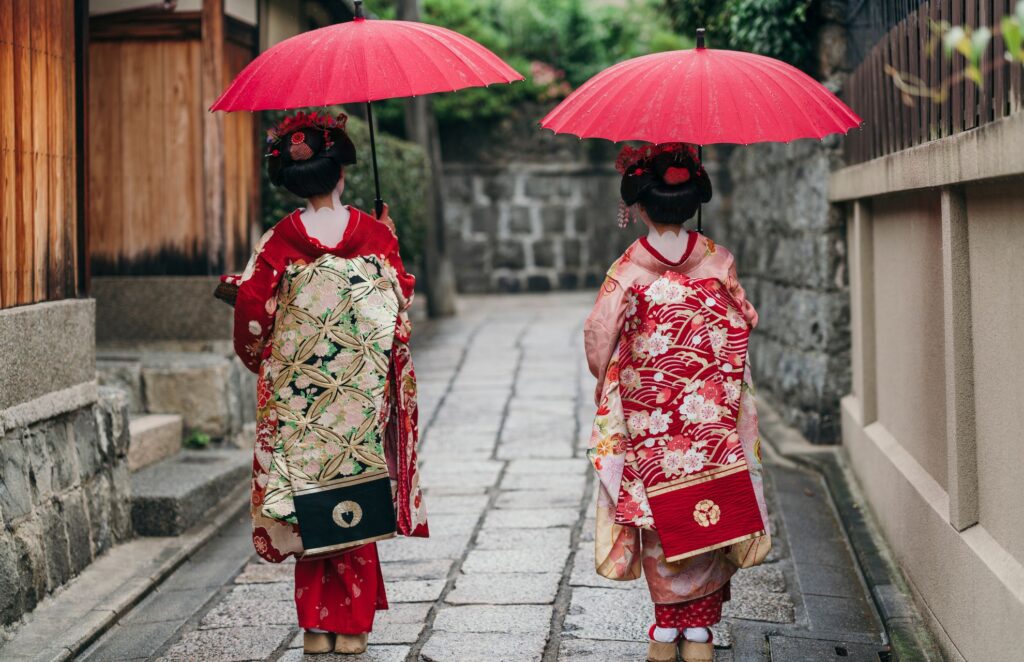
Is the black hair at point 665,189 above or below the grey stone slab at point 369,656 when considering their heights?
above

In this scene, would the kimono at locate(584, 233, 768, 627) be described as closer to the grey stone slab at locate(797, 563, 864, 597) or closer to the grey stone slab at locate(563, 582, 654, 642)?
the grey stone slab at locate(563, 582, 654, 642)

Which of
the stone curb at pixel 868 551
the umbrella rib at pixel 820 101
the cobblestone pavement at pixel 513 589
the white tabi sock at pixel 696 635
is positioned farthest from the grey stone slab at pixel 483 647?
the umbrella rib at pixel 820 101

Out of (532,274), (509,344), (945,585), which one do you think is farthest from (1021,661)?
(532,274)

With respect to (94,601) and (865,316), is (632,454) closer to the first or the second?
(94,601)

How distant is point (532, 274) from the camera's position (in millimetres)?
16328

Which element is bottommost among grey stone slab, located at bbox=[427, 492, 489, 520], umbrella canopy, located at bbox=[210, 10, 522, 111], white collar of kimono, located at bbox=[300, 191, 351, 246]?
grey stone slab, located at bbox=[427, 492, 489, 520]

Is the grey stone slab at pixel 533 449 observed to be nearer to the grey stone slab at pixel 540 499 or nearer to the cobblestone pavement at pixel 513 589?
the cobblestone pavement at pixel 513 589

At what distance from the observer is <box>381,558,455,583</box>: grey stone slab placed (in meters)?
5.30

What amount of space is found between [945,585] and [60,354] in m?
3.51

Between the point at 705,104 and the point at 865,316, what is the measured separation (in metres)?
2.77

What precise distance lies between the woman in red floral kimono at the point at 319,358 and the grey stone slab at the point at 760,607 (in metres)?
1.37

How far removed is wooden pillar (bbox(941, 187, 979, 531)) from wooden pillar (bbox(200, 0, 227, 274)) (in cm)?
447

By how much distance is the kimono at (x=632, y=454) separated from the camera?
166 inches

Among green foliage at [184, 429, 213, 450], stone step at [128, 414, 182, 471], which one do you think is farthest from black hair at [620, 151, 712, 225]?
green foliage at [184, 429, 213, 450]
